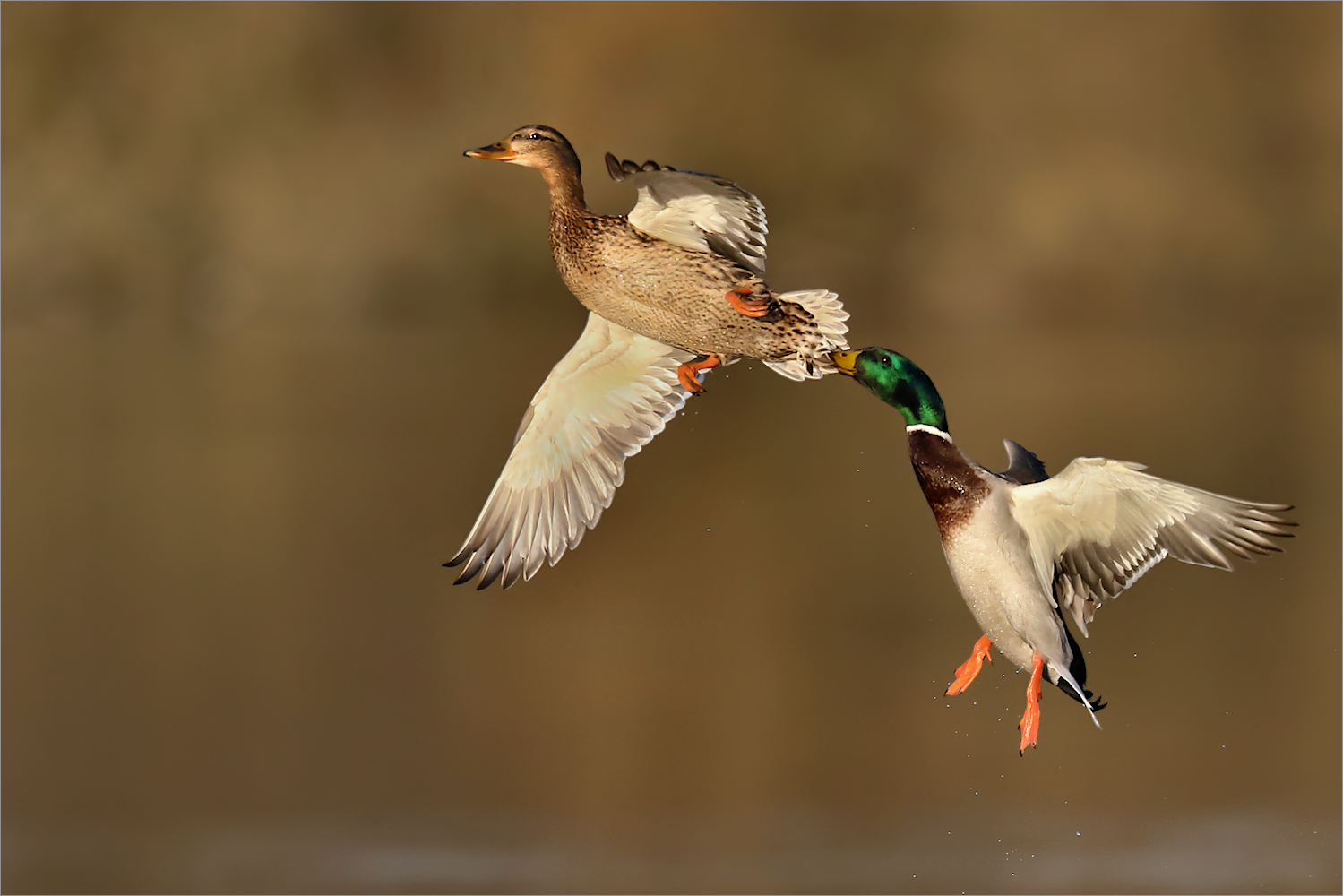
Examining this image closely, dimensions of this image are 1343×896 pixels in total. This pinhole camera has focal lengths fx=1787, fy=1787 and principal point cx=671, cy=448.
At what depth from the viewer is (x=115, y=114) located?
18.4 m

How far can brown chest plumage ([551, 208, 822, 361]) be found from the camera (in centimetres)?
396

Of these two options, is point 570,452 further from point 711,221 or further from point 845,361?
point 845,361

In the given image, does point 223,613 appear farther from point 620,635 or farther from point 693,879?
point 693,879

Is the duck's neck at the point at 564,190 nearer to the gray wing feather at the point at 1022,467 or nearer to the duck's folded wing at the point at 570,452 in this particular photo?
the duck's folded wing at the point at 570,452

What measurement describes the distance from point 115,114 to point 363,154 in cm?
316

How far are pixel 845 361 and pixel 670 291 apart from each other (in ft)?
1.37

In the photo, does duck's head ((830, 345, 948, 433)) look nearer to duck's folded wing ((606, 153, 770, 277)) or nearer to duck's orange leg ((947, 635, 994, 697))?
duck's folded wing ((606, 153, 770, 277))

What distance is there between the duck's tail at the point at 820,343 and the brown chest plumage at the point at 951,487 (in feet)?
1.02

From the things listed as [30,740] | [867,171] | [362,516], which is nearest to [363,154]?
[867,171]

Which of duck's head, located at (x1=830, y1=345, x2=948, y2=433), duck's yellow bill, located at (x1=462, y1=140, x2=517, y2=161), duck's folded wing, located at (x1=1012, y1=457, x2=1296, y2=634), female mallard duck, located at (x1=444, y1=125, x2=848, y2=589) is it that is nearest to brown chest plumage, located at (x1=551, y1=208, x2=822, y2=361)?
female mallard duck, located at (x1=444, y1=125, x2=848, y2=589)

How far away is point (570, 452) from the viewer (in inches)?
191

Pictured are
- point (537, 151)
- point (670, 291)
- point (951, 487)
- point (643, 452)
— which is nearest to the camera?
point (951, 487)

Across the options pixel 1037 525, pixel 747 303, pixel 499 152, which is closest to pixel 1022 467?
pixel 1037 525

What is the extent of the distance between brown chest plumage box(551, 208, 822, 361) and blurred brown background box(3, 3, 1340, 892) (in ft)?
5.91
